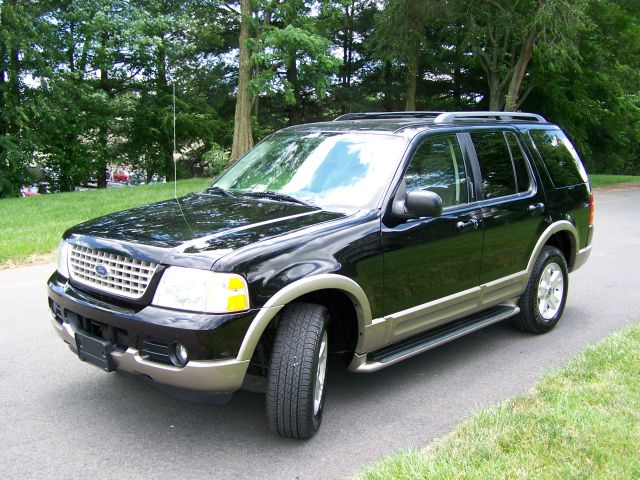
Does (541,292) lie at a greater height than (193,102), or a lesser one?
lesser

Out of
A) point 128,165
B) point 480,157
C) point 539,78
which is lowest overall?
point 128,165

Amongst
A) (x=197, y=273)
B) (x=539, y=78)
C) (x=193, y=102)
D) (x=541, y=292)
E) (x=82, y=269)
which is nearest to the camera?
(x=197, y=273)

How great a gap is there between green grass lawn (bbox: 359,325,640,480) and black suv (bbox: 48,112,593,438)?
70 cm

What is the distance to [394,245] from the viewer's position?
403 centimetres

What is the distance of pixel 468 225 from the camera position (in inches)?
182

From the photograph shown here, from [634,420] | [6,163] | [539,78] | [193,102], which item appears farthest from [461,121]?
[193,102]

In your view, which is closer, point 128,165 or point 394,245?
point 394,245

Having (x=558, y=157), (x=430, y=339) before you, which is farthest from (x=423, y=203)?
(x=558, y=157)

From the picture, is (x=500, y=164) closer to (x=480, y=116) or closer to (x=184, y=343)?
(x=480, y=116)

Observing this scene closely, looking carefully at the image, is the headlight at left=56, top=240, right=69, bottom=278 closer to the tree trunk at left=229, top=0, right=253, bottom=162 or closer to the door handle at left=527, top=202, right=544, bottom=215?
the door handle at left=527, top=202, right=544, bottom=215

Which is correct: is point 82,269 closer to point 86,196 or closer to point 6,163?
point 86,196

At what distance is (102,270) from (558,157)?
434 centimetres

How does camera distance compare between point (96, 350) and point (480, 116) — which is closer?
point (96, 350)

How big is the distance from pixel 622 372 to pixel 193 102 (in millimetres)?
28440
